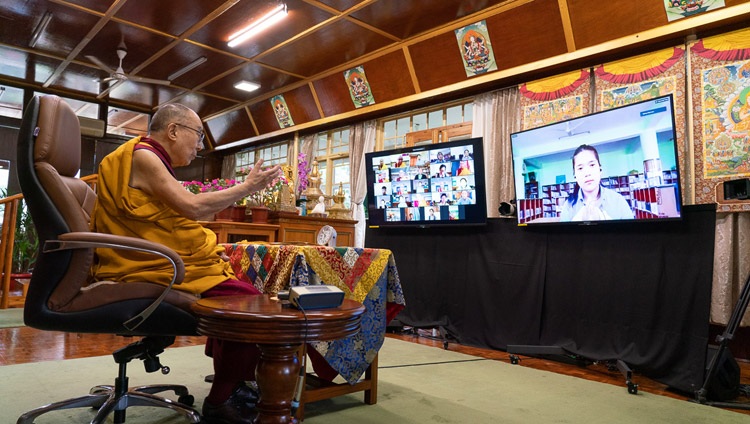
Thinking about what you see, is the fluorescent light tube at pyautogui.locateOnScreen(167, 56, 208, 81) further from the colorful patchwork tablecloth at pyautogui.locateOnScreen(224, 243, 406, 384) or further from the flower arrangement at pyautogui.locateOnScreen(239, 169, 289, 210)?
the colorful patchwork tablecloth at pyautogui.locateOnScreen(224, 243, 406, 384)

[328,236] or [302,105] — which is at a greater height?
[302,105]

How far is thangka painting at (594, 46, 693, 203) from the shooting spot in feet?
11.1

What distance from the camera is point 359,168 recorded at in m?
6.04

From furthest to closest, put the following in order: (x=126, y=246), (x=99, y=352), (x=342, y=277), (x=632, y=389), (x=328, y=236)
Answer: (x=99, y=352), (x=328, y=236), (x=632, y=389), (x=342, y=277), (x=126, y=246)

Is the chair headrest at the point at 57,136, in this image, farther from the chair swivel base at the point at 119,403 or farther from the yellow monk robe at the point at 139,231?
the chair swivel base at the point at 119,403

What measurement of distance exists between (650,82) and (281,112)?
4.98 meters

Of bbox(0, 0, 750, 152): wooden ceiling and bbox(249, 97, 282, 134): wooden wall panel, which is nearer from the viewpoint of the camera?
bbox(0, 0, 750, 152): wooden ceiling

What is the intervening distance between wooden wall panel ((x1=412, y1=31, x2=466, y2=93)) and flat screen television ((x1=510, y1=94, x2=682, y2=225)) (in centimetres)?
130

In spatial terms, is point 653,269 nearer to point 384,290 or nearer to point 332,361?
point 384,290

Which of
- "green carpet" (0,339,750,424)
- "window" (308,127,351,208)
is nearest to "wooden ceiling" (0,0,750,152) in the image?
"window" (308,127,351,208)

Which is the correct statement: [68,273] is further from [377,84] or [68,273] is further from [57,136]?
[377,84]

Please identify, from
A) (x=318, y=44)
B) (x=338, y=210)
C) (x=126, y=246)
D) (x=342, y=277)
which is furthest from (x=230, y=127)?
(x=126, y=246)

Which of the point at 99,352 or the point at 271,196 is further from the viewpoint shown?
the point at 271,196

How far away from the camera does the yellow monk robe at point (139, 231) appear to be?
1468 mm
